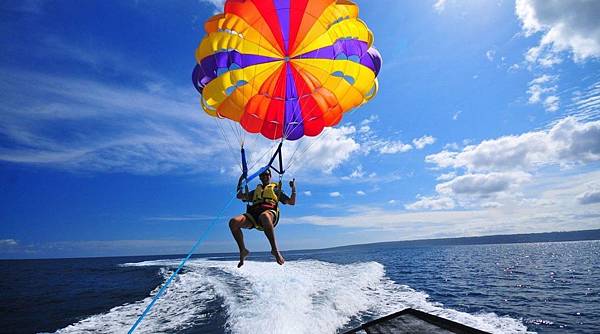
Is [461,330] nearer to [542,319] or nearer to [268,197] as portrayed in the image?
[268,197]

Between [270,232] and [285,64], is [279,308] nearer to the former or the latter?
[270,232]

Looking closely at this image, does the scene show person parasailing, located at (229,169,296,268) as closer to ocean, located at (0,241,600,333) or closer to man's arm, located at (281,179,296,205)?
man's arm, located at (281,179,296,205)

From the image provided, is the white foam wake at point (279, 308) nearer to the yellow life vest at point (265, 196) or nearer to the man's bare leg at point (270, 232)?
the man's bare leg at point (270, 232)

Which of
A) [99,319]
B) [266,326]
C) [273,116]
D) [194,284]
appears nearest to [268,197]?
[273,116]

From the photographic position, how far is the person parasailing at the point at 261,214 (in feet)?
19.6

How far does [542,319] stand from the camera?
12750 millimetres

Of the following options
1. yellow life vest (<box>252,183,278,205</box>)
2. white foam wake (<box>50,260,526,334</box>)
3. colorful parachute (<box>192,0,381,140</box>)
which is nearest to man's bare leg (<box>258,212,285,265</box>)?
yellow life vest (<box>252,183,278,205</box>)

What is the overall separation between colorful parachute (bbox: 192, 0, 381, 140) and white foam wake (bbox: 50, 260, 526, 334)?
6.42 metres

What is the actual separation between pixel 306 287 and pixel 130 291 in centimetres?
1410

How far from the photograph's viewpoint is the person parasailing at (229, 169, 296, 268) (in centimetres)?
598

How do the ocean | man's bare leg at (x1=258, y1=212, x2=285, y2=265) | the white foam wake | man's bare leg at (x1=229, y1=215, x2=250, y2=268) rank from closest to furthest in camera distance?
man's bare leg at (x1=258, y1=212, x2=285, y2=265)
man's bare leg at (x1=229, y1=215, x2=250, y2=268)
the white foam wake
the ocean

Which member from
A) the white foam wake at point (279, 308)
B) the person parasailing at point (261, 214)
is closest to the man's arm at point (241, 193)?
the person parasailing at point (261, 214)

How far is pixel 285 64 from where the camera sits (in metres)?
8.23

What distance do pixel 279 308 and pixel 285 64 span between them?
8.91 m
